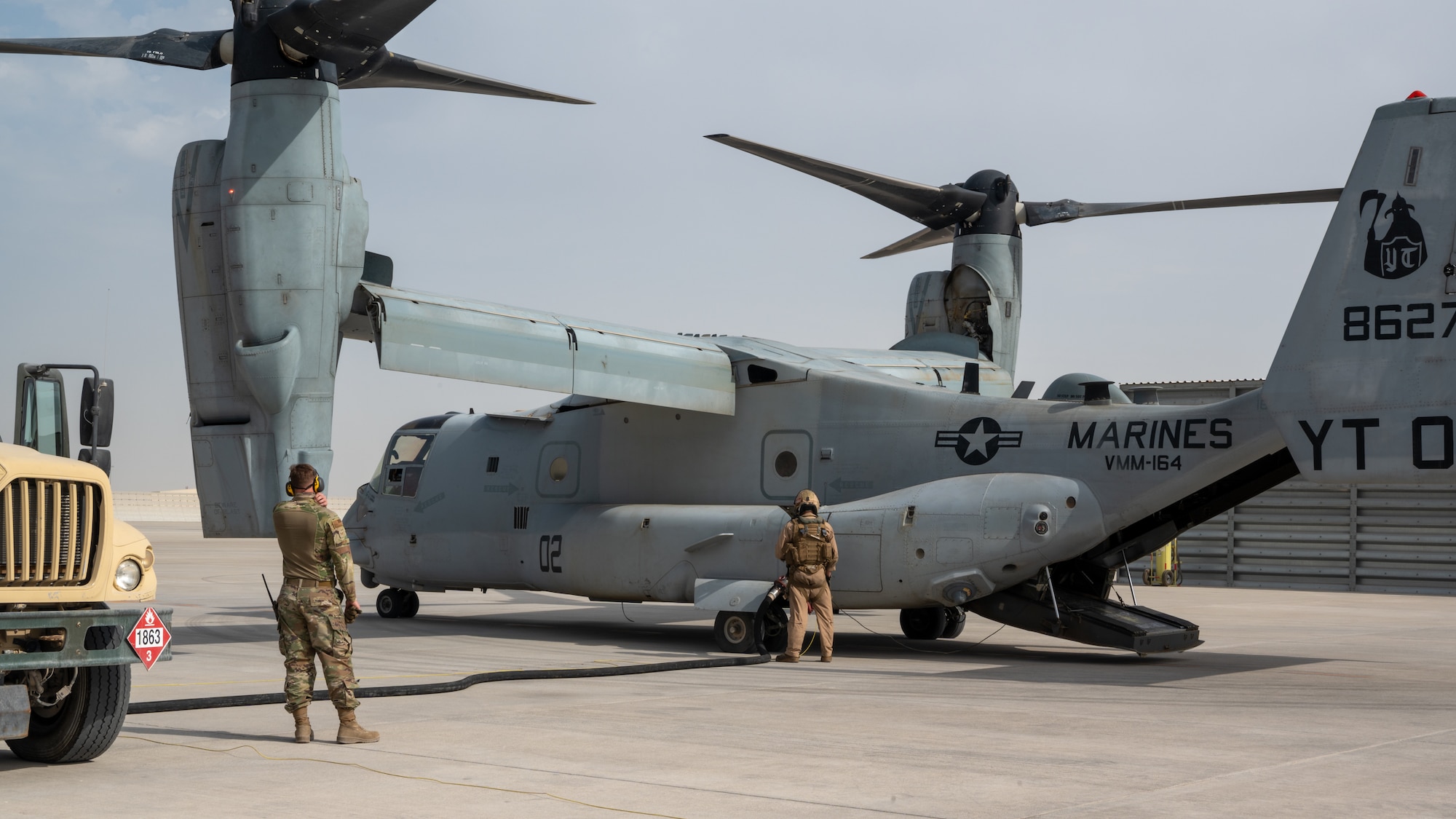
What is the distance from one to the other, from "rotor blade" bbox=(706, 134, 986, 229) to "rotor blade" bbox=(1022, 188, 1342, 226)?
3.76 ft

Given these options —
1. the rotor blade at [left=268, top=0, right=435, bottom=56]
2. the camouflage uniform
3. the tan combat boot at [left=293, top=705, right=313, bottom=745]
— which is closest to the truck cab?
the camouflage uniform

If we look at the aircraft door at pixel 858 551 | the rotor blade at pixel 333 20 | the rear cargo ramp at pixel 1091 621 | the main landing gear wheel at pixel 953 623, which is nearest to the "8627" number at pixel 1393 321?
the rear cargo ramp at pixel 1091 621

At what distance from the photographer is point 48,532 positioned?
7539 millimetres

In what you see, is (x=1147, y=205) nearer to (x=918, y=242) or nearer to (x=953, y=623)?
(x=918, y=242)

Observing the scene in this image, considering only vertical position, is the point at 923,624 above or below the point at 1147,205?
below

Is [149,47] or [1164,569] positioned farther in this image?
[1164,569]

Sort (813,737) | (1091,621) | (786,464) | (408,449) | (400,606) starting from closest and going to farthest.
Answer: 1. (813,737)
2. (1091,621)
3. (786,464)
4. (408,449)
5. (400,606)

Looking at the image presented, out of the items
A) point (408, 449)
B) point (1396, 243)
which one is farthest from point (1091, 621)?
point (408, 449)

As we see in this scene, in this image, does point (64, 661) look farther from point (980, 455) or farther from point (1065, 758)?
point (980, 455)

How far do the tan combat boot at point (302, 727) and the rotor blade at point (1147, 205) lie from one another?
13.8 meters

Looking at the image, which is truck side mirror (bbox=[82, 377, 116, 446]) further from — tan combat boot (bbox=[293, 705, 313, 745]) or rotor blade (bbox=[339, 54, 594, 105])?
rotor blade (bbox=[339, 54, 594, 105])

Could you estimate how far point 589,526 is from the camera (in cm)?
1655

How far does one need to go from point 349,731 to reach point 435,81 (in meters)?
8.01

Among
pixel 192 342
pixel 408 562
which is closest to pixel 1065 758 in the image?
pixel 192 342
